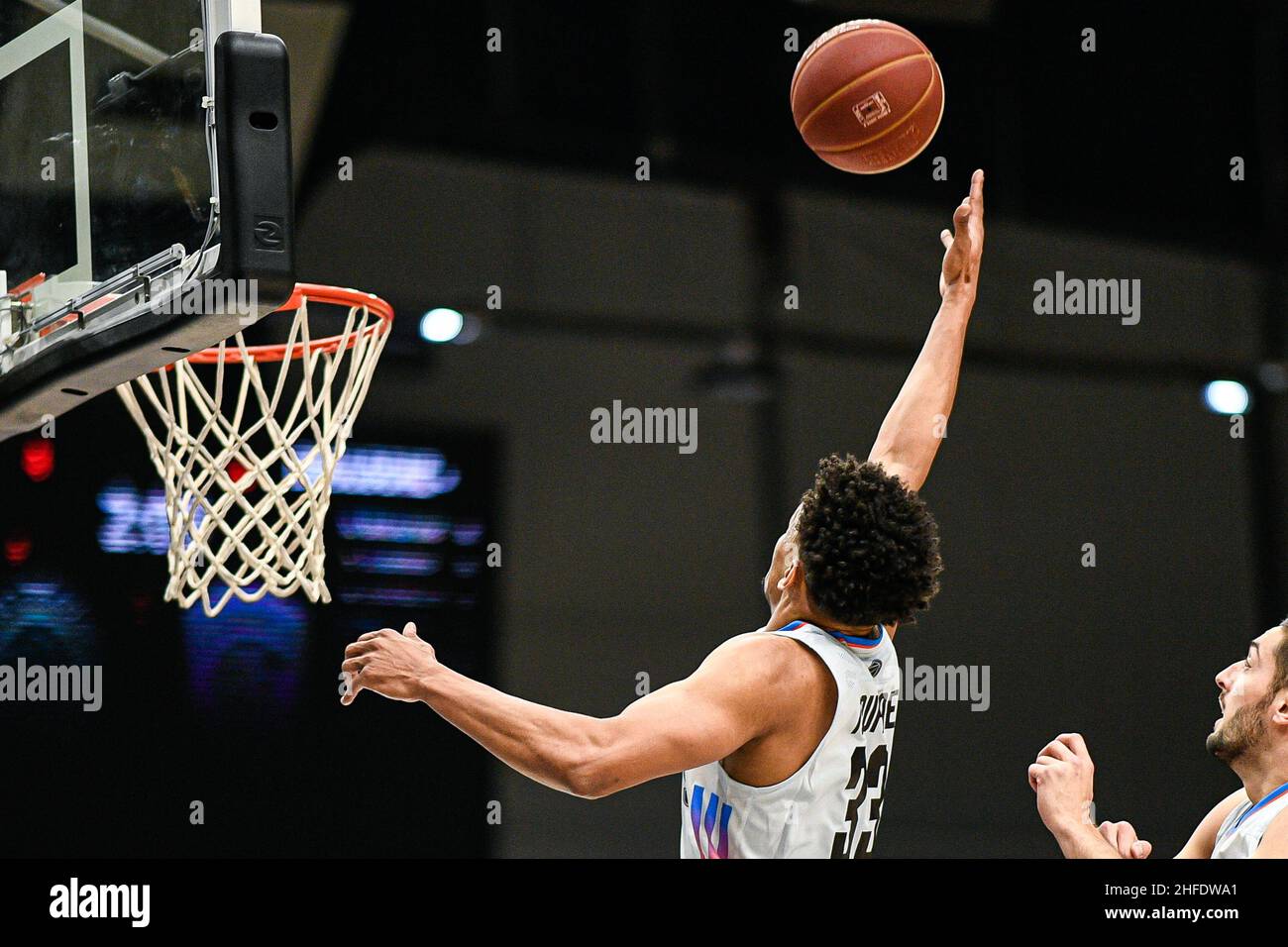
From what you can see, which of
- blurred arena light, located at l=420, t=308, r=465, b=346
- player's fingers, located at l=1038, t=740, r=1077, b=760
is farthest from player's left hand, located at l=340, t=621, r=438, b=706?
blurred arena light, located at l=420, t=308, r=465, b=346

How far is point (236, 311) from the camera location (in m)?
2.32

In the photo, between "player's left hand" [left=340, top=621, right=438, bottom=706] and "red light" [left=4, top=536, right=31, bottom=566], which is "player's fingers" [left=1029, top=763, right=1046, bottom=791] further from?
"red light" [left=4, top=536, right=31, bottom=566]

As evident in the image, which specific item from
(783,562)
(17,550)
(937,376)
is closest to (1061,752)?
(783,562)

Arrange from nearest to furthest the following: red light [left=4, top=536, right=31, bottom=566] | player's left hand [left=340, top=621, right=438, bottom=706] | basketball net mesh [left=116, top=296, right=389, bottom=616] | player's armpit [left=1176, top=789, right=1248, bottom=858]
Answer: player's left hand [left=340, top=621, right=438, bottom=706], player's armpit [left=1176, top=789, right=1248, bottom=858], basketball net mesh [left=116, top=296, right=389, bottom=616], red light [left=4, top=536, right=31, bottom=566]

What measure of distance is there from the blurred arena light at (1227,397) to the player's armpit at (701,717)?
14.9 feet

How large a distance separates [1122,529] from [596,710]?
2218 millimetres

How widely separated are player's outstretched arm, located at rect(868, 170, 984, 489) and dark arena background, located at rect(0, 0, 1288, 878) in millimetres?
2861

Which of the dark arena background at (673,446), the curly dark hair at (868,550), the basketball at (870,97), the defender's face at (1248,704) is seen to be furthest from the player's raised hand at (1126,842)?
the dark arena background at (673,446)

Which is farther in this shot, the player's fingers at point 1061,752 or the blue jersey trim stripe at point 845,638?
the player's fingers at point 1061,752

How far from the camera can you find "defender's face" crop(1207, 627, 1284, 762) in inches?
113

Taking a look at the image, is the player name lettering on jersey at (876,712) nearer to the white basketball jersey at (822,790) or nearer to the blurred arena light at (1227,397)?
the white basketball jersey at (822,790)

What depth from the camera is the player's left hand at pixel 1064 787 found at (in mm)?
2604

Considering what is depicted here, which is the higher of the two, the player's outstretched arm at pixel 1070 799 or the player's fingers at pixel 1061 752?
the player's fingers at pixel 1061 752

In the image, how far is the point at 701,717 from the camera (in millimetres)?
2260
